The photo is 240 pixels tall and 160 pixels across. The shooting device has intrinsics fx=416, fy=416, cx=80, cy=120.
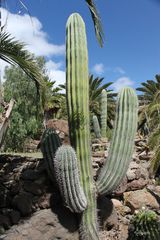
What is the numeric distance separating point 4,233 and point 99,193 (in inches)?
69.7

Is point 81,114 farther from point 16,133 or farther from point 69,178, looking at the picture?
point 16,133

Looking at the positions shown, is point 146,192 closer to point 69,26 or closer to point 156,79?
point 69,26

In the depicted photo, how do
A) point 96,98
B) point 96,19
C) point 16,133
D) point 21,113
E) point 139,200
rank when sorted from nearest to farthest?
1. point 96,19
2. point 139,200
3. point 16,133
4. point 21,113
5. point 96,98

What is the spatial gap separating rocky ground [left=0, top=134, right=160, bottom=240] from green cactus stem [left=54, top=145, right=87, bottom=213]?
472 mm

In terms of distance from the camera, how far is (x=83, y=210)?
23.2 ft

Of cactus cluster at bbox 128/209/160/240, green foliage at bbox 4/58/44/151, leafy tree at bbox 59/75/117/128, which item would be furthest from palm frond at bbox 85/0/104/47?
leafy tree at bbox 59/75/117/128

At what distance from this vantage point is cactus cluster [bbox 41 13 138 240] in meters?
6.91

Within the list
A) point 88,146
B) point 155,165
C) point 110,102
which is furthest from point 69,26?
point 110,102

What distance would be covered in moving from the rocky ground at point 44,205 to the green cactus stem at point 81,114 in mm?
345

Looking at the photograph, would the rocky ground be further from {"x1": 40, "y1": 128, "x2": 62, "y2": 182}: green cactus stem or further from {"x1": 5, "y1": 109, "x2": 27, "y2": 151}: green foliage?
{"x1": 5, "y1": 109, "x2": 27, "y2": 151}: green foliage

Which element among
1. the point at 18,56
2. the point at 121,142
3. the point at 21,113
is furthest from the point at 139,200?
the point at 21,113

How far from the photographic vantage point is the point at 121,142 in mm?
7316

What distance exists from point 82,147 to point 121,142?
74 centimetres

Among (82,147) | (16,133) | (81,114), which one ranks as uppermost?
(16,133)
